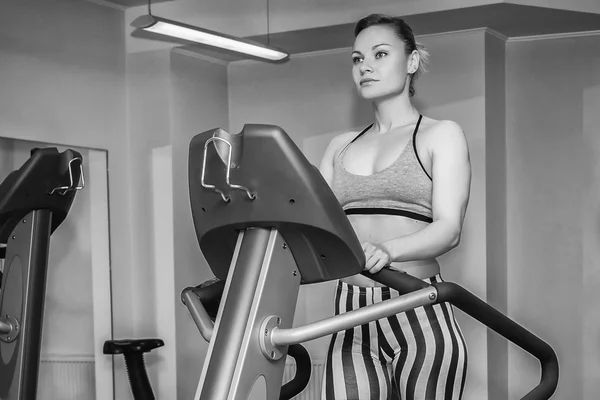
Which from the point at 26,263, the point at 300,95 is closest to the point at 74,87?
the point at 300,95

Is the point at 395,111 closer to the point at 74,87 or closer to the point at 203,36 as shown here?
the point at 203,36

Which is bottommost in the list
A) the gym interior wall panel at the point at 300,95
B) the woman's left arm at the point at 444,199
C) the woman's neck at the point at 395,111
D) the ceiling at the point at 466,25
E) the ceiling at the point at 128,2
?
the woman's left arm at the point at 444,199

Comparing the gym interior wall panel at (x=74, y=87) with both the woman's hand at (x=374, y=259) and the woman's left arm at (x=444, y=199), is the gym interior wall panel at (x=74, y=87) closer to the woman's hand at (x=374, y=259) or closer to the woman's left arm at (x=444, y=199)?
the woman's left arm at (x=444, y=199)

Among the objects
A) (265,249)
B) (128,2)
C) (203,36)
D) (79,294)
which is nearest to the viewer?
(265,249)

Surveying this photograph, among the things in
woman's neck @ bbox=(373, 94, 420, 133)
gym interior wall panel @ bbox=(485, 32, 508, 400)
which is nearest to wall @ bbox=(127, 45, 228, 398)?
gym interior wall panel @ bbox=(485, 32, 508, 400)

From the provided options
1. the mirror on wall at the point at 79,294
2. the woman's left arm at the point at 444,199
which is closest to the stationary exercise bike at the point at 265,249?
the woman's left arm at the point at 444,199

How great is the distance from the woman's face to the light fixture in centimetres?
172

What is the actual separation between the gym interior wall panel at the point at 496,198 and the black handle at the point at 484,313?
2.65 m

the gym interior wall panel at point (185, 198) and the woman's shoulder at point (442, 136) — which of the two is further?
the gym interior wall panel at point (185, 198)

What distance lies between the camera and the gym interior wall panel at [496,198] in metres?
4.52

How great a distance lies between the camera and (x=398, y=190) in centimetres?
198

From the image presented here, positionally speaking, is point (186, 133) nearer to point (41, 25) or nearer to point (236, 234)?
point (41, 25)

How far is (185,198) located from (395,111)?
287 centimetres

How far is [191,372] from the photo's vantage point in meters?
4.88
